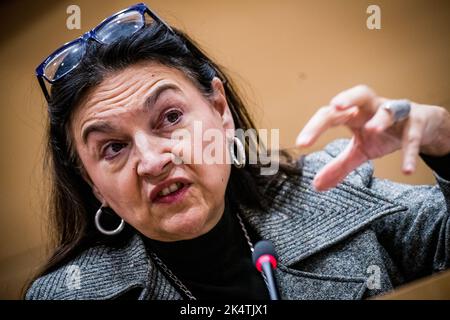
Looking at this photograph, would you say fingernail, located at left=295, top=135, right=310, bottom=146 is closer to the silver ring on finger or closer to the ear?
the silver ring on finger

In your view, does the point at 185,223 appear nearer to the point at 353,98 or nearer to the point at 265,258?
the point at 265,258

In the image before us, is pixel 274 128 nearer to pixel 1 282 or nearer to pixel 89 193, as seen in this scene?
pixel 89 193

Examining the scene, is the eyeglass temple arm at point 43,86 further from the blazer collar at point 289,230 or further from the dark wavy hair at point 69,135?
the blazer collar at point 289,230

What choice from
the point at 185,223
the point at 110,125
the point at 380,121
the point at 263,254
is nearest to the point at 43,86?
the point at 110,125

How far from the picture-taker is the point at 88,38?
0.99 metres

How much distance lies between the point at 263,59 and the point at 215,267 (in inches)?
26.0

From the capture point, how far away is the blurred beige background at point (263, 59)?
1246mm

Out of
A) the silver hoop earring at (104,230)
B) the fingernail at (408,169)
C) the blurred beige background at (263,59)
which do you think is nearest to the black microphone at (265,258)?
the fingernail at (408,169)

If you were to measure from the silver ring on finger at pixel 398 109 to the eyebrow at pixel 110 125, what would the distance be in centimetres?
43

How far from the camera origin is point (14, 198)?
54.5 inches

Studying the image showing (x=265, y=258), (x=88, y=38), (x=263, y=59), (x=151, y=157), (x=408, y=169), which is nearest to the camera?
(x=408, y=169)

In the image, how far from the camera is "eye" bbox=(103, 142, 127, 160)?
0.94 m
